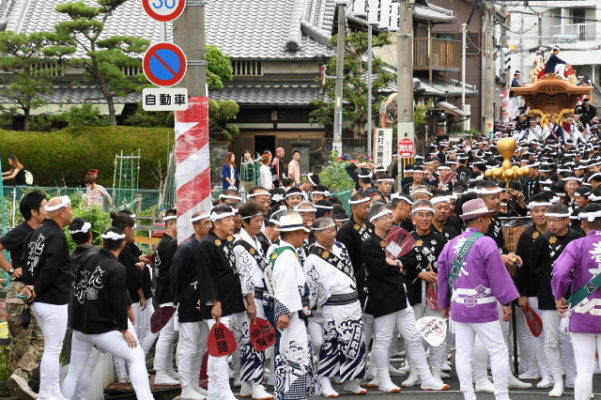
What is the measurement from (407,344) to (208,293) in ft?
7.58

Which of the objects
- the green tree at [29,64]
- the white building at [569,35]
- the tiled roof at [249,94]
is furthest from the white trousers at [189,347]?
the white building at [569,35]

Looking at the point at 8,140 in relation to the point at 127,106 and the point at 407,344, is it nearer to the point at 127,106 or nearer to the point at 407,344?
the point at 127,106

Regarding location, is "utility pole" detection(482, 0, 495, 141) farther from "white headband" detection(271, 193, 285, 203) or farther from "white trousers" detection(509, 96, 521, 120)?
"white headband" detection(271, 193, 285, 203)

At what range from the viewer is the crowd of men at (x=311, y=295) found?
880cm

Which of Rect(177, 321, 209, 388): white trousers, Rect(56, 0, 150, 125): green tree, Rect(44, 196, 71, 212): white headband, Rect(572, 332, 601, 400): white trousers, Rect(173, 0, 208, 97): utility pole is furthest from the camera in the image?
Rect(56, 0, 150, 125): green tree

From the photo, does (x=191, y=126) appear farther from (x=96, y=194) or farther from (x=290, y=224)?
(x=96, y=194)

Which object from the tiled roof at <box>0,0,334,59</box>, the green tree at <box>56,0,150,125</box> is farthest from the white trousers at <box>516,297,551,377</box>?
the tiled roof at <box>0,0,334,59</box>

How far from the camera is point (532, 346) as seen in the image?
428 inches

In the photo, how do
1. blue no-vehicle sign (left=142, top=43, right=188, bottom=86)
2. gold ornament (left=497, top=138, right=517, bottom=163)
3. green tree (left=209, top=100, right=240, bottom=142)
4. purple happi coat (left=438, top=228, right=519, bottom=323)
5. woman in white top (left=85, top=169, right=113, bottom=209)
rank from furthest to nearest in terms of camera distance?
green tree (left=209, top=100, right=240, bottom=142), woman in white top (left=85, top=169, right=113, bottom=209), gold ornament (left=497, top=138, right=517, bottom=163), blue no-vehicle sign (left=142, top=43, right=188, bottom=86), purple happi coat (left=438, top=228, right=519, bottom=323)

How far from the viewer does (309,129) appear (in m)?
33.6

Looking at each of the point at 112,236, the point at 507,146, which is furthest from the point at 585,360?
the point at 507,146

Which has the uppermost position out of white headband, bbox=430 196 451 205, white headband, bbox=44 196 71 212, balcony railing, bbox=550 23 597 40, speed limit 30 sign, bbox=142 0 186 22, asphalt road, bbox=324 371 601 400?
balcony railing, bbox=550 23 597 40

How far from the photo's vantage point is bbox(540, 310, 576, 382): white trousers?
33.7 feet

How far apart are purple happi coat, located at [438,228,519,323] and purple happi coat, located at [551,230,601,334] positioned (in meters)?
0.45
